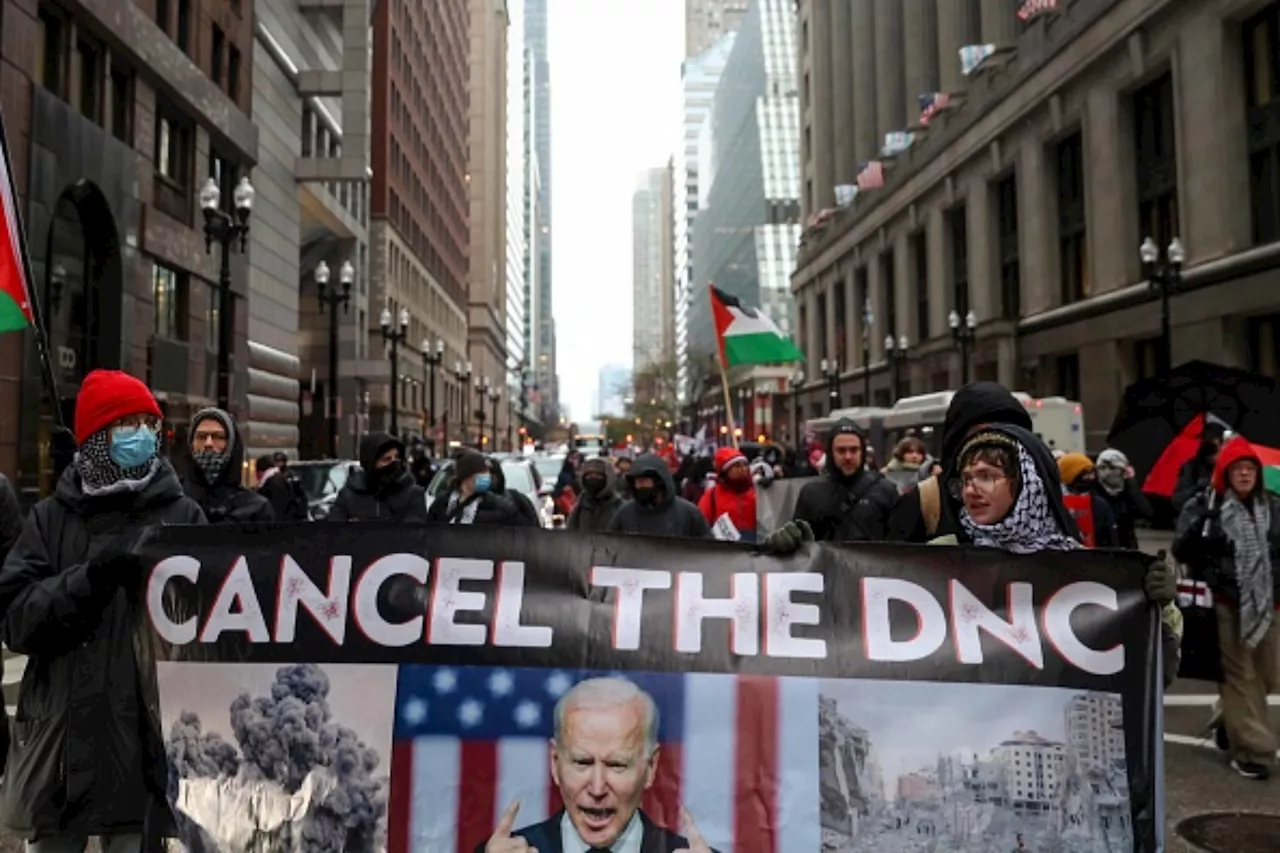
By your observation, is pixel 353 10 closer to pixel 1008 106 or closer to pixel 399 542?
pixel 1008 106

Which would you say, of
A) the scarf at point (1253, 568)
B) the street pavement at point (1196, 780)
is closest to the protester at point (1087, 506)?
the scarf at point (1253, 568)

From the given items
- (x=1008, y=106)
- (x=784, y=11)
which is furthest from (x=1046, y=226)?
(x=784, y=11)

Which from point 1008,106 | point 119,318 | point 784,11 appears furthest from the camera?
point 784,11

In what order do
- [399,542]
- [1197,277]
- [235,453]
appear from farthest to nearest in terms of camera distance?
1. [1197,277]
2. [235,453]
3. [399,542]

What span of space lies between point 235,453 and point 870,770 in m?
3.72

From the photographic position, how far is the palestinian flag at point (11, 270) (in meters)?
5.18

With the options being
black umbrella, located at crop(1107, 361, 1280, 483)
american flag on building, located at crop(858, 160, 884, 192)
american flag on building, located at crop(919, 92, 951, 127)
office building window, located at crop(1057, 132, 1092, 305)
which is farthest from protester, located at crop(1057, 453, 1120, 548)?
american flag on building, located at crop(858, 160, 884, 192)

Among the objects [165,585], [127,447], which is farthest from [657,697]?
[127,447]

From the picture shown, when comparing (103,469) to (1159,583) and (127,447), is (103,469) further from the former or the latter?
(1159,583)

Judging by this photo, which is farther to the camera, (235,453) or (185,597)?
(235,453)

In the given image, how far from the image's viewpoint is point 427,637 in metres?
2.96

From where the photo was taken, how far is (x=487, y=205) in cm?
11688

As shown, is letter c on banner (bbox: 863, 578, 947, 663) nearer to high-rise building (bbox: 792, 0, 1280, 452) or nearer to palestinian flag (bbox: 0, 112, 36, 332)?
palestinian flag (bbox: 0, 112, 36, 332)

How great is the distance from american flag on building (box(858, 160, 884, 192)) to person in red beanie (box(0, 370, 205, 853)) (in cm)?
5650
